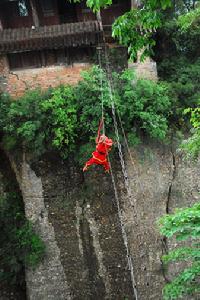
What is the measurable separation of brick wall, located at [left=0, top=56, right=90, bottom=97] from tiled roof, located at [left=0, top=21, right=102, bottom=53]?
68 centimetres

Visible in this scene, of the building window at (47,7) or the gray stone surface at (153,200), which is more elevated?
the building window at (47,7)

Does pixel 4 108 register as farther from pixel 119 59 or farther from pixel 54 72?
pixel 119 59

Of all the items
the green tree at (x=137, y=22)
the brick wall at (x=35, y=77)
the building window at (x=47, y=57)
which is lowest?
the brick wall at (x=35, y=77)

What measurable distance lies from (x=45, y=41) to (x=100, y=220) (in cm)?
585

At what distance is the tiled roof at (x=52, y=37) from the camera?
11836mm

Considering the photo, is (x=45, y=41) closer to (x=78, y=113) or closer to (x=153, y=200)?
(x=78, y=113)

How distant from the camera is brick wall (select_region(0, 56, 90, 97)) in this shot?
12.1m

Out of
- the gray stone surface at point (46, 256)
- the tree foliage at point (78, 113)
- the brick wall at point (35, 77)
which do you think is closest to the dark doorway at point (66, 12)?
the brick wall at point (35, 77)

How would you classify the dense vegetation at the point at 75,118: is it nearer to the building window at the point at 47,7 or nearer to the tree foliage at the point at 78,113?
the tree foliage at the point at 78,113

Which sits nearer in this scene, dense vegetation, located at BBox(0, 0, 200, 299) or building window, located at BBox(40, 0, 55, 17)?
dense vegetation, located at BBox(0, 0, 200, 299)

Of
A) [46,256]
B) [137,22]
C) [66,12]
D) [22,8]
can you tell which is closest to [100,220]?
[46,256]

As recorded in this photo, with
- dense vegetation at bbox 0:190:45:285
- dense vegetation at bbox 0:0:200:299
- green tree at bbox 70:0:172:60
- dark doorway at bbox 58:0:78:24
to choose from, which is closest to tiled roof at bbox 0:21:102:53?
dark doorway at bbox 58:0:78:24

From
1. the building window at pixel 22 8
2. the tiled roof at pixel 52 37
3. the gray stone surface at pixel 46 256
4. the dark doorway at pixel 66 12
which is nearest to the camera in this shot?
the gray stone surface at pixel 46 256

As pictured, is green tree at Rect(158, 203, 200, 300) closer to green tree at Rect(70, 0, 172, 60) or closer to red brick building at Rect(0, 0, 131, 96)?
green tree at Rect(70, 0, 172, 60)
